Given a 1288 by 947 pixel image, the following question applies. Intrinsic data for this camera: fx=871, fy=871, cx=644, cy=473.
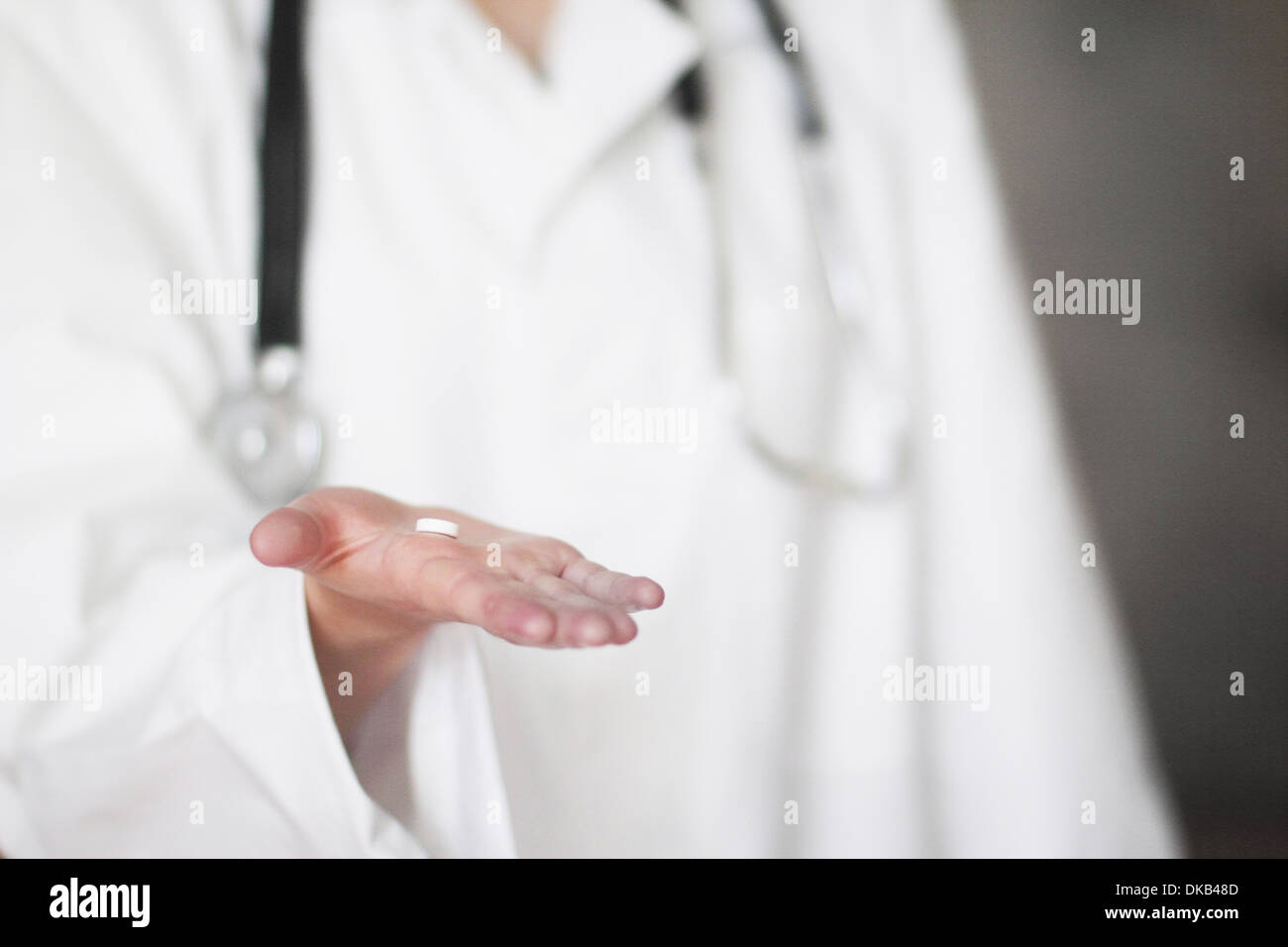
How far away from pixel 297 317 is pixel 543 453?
15 centimetres

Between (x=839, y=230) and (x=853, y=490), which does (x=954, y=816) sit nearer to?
(x=853, y=490)

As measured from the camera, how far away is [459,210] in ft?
1.69

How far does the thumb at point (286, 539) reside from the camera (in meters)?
0.34

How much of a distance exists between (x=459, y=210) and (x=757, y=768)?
38 centimetres

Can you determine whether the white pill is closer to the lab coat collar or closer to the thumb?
the thumb

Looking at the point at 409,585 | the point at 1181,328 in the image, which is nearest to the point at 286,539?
the point at 409,585

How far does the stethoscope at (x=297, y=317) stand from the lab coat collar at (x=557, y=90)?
3 cm

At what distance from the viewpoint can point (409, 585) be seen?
0.36 meters

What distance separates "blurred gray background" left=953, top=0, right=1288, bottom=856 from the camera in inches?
28.4

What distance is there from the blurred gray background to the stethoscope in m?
0.26

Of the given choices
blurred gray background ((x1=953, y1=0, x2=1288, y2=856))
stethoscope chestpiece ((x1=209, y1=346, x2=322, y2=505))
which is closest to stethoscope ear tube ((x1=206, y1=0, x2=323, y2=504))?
stethoscope chestpiece ((x1=209, y1=346, x2=322, y2=505))

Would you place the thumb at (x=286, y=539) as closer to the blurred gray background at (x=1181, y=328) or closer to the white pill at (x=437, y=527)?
the white pill at (x=437, y=527)
